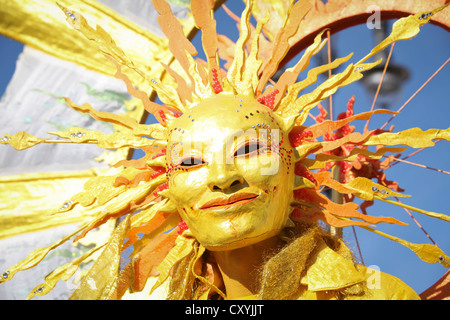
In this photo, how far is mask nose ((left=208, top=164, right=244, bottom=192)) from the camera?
165 cm

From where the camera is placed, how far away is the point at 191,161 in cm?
178

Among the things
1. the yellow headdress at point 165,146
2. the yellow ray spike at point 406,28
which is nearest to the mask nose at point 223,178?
the yellow headdress at point 165,146

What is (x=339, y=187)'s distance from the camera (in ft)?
6.31

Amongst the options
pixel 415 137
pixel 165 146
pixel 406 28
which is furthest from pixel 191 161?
pixel 406 28

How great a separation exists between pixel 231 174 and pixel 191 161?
194 mm

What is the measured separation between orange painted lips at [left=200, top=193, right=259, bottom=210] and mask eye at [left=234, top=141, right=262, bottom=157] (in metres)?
0.15

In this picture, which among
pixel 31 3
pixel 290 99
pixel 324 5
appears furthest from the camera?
pixel 31 3

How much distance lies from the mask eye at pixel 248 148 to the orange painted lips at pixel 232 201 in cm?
15

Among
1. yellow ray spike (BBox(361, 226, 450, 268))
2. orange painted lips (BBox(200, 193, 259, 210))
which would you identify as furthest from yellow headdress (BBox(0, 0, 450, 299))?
orange painted lips (BBox(200, 193, 259, 210))

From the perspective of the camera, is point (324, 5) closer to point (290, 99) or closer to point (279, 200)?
point (290, 99)

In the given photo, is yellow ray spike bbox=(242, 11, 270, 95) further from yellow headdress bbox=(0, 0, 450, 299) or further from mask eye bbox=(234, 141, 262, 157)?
mask eye bbox=(234, 141, 262, 157)

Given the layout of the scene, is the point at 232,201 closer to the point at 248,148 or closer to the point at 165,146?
the point at 248,148
